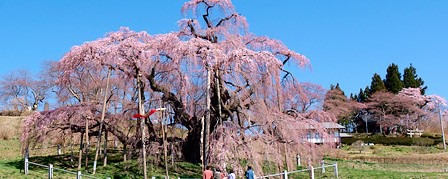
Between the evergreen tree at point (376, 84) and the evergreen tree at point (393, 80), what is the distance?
Result: 117cm

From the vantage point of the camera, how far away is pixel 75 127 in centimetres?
2261

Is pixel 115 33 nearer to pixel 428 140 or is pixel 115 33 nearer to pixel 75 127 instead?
pixel 75 127

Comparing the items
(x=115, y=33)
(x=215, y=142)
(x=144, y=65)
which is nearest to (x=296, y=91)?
(x=215, y=142)

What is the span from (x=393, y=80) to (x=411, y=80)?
254 cm

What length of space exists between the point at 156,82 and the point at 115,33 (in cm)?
302

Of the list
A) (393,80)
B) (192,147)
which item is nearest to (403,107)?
(393,80)

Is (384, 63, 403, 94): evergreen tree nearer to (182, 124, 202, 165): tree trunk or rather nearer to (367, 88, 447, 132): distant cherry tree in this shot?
(367, 88, 447, 132): distant cherry tree

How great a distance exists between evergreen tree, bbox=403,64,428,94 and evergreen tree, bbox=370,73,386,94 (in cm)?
328

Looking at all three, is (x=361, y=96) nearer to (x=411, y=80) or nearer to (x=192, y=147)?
(x=411, y=80)

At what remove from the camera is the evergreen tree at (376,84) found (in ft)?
206

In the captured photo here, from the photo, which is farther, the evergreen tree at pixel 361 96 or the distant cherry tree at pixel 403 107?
the evergreen tree at pixel 361 96

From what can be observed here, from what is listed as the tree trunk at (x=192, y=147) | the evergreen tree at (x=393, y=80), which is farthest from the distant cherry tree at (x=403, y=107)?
the tree trunk at (x=192, y=147)

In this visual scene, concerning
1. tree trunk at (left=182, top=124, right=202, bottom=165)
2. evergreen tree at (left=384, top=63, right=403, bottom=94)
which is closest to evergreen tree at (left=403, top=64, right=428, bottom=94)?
evergreen tree at (left=384, top=63, right=403, bottom=94)

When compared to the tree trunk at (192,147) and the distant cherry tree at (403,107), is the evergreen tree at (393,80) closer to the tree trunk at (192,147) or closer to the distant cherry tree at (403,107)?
the distant cherry tree at (403,107)
